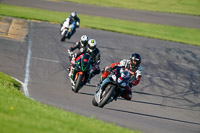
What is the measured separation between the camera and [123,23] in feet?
104

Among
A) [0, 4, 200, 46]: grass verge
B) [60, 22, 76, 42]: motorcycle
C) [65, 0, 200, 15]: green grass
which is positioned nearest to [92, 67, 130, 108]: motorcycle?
[60, 22, 76, 42]: motorcycle

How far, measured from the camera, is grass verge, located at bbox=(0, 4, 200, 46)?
27984mm

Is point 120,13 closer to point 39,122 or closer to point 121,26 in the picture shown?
point 121,26

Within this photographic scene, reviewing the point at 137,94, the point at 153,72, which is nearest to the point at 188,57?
the point at 153,72

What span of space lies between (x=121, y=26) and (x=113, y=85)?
62.0ft

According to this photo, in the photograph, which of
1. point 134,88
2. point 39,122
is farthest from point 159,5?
point 39,122

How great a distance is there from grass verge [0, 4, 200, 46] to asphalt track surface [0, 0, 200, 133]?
1725 mm

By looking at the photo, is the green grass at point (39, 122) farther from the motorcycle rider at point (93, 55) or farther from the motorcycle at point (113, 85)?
the motorcycle rider at point (93, 55)

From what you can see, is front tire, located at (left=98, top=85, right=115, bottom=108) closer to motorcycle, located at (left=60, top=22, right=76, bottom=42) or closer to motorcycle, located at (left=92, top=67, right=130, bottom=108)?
motorcycle, located at (left=92, top=67, right=130, bottom=108)

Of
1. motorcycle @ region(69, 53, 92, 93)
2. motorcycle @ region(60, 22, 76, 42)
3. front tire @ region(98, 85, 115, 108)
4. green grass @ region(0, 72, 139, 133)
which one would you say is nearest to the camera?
green grass @ region(0, 72, 139, 133)

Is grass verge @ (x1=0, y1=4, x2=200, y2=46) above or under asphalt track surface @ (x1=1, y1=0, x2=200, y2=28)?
under

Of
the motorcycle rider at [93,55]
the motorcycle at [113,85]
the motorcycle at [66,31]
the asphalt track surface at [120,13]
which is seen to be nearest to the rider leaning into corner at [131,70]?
the motorcycle at [113,85]

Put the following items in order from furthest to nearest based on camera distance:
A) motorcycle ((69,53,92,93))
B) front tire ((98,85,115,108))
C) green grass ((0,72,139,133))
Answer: motorcycle ((69,53,92,93)) < front tire ((98,85,115,108)) < green grass ((0,72,139,133))

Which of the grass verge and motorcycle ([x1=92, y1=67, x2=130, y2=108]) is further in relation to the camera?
the grass verge
